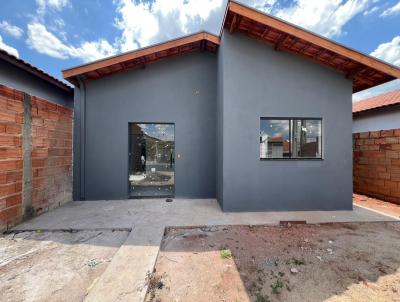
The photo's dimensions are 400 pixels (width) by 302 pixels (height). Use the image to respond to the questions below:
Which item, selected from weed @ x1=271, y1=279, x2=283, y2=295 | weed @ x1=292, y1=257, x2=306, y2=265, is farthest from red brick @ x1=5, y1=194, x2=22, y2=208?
weed @ x1=292, y1=257, x2=306, y2=265

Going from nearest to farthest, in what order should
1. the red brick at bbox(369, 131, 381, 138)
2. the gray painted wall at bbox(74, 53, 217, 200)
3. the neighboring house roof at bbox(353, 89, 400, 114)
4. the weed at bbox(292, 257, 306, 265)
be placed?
the weed at bbox(292, 257, 306, 265) → the gray painted wall at bbox(74, 53, 217, 200) → the red brick at bbox(369, 131, 381, 138) → the neighboring house roof at bbox(353, 89, 400, 114)

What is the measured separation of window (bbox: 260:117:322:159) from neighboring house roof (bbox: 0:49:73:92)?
19.8ft

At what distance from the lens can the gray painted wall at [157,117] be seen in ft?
18.7

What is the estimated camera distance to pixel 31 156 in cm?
418

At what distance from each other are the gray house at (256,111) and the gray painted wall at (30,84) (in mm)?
956

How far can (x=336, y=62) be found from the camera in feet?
15.7

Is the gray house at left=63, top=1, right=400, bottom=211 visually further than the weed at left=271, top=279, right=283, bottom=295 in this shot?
Yes

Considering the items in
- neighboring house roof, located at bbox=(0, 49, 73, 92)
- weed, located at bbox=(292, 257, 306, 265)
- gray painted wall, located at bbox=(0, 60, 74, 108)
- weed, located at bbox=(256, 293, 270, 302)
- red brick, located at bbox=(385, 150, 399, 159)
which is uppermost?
neighboring house roof, located at bbox=(0, 49, 73, 92)

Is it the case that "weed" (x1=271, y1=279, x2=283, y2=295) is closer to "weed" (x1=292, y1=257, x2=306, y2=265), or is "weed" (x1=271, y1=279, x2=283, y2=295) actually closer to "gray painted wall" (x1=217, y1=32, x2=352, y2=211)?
"weed" (x1=292, y1=257, x2=306, y2=265)

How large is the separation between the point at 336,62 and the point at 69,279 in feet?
22.5

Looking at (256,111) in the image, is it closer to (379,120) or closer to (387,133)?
(387,133)

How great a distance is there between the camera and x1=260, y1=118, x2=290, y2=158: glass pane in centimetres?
483

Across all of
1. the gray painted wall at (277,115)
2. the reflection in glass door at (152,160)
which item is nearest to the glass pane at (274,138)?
the gray painted wall at (277,115)

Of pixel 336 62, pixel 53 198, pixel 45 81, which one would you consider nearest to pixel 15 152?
pixel 53 198
